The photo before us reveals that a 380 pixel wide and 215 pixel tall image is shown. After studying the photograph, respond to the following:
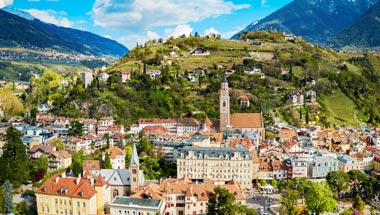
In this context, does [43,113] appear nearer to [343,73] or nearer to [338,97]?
[338,97]

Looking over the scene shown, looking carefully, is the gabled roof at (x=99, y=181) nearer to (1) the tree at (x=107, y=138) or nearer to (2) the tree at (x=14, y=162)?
(2) the tree at (x=14, y=162)

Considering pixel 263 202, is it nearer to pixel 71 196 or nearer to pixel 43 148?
pixel 71 196

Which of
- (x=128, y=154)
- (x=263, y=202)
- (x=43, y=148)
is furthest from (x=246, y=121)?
(x=43, y=148)

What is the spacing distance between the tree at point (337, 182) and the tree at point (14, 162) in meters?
36.0

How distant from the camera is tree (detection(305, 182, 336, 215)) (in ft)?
125

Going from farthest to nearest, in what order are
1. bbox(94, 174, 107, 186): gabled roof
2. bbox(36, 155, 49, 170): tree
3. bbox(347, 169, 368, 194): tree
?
bbox(347, 169, 368, 194): tree < bbox(36, 155, 49, 170): tree < bbox(94, 174, 107, 186): gabled roof

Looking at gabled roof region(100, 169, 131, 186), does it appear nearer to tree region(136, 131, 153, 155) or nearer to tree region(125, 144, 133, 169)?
tree region(125, 144, 133, 169)

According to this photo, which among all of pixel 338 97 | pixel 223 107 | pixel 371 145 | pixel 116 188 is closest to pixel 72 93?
pixel 223 107

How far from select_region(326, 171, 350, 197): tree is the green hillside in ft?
87.9

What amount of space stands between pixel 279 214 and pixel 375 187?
1427cm

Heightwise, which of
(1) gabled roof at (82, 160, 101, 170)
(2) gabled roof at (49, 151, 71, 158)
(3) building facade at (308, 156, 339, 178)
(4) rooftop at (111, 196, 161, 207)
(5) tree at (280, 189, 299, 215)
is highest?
(2) gabled roof at (49, 151, 71, 158)

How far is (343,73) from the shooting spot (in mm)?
100750

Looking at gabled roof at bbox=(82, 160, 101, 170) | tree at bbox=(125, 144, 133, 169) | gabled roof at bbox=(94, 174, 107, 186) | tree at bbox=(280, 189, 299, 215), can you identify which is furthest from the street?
gabled roof at bbox=(82, 160, 101, 170)

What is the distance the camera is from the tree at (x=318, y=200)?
1497 inches
